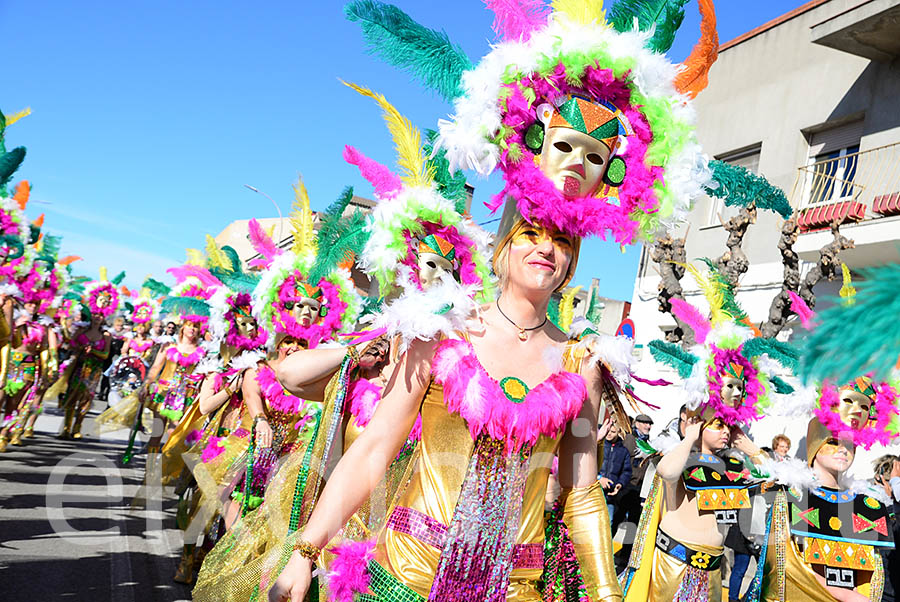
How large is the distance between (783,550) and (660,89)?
3741mm

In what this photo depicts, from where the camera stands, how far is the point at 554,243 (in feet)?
7.45

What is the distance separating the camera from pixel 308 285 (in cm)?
508

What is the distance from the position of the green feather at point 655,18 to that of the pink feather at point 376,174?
5.24 ft

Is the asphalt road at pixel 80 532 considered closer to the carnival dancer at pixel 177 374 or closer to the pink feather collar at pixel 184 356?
the carnival dancer at pixel 177 374

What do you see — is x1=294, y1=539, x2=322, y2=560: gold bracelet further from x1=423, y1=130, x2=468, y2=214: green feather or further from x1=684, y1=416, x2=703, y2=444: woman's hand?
Result: x1=684, y1=416, x2=703, y2=444: woman's hand

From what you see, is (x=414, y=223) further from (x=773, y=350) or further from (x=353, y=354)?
(x=773, y=350)

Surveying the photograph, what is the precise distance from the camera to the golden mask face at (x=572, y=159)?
2270 mm

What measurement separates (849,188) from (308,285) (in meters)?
9.87

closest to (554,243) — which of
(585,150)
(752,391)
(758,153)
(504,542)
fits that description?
(585,150)

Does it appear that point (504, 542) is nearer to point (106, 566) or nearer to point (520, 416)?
point (520, 416)

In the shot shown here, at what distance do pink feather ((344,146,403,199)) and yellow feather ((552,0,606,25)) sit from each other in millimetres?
1565

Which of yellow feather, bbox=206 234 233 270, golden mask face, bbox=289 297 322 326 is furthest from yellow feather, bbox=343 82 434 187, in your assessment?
yellow feather, bbox=206 234 233 270

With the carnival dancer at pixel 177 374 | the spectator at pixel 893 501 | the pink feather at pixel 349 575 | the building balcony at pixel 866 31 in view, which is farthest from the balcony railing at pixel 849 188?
the pink feather at pixel 349 575

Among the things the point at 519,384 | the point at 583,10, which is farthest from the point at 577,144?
the point at 519,384
